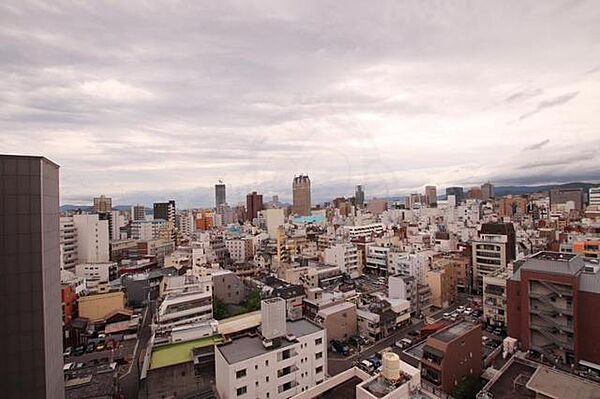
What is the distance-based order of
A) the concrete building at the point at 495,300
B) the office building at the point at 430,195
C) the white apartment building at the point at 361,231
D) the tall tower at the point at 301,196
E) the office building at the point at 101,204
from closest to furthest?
the concrete building at the point at 495,300 → the white apartment building at the point at 361,231 → the office building at the point at 101,204 → the tall tower at the point at 301,196 → the office building at the point at 430,195

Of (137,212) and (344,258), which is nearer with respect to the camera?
(344,258)

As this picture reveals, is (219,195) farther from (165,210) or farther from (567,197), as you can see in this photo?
(567,197)

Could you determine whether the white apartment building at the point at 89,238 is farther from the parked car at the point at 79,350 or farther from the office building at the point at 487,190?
the office building at the point at 487,190

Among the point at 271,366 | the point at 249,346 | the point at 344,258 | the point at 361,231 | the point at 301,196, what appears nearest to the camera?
the point at 271,366

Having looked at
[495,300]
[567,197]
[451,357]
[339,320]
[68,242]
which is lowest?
[339,320]

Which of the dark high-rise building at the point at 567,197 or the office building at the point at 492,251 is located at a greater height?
the dark high-rise building at the point at 567,197

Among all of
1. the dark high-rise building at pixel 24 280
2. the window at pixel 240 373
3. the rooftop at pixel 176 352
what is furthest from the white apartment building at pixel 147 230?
the dark high-rise building at pixel 24 280

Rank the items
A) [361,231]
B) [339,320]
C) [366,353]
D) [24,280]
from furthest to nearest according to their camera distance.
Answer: [361,231]
[339,320]
[366,353]
[24,280]

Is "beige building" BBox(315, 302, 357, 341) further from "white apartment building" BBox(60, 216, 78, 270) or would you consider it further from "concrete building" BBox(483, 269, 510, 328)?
"white apartment building" BBox(60, 216, 78, 270)

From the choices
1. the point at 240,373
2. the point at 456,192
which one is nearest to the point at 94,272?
the point at 240,373
